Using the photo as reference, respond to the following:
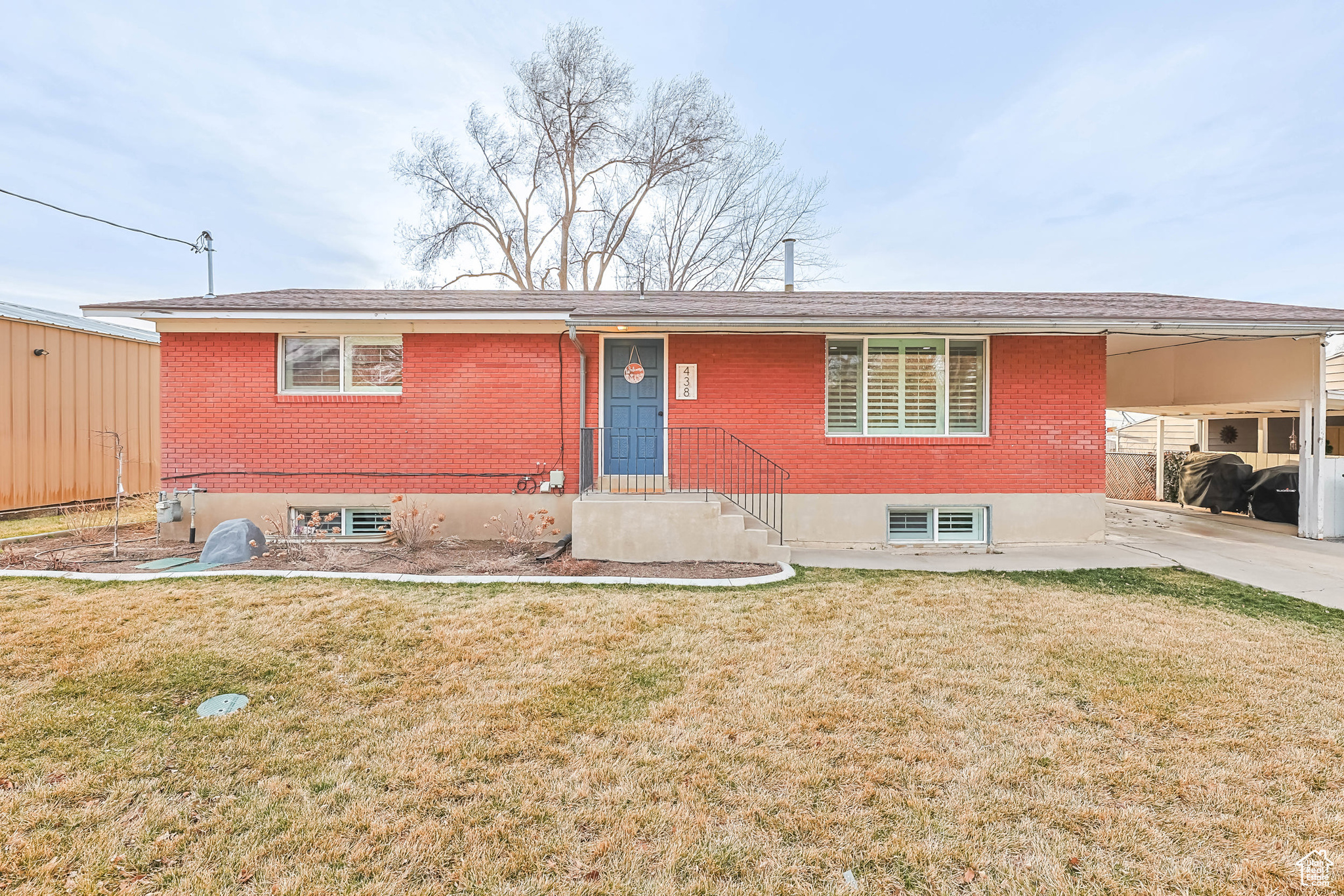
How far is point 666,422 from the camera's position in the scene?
750 centimetres

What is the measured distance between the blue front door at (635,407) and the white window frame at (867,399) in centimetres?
224

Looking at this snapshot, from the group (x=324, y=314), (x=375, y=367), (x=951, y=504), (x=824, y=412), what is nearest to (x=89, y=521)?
(x=375, y=367)

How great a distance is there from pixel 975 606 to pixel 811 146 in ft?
52.9

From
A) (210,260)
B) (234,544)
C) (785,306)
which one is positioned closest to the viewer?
(234,544)

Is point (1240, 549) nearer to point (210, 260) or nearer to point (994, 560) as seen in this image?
point (994, 560)

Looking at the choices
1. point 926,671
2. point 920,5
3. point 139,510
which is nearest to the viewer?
point 926,671

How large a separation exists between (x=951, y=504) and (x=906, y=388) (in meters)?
1.66

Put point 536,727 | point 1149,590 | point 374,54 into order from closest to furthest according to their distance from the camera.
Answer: point 536,727
point 1149,590
point 374,54

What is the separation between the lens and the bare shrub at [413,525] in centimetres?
686

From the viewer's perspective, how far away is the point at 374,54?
45.8 feet

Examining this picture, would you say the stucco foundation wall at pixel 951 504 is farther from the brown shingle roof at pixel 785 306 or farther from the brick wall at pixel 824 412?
the brown shingle roof at pixel 785 306

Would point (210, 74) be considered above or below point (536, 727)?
above

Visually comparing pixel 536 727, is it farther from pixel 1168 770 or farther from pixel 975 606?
pixel 975 606

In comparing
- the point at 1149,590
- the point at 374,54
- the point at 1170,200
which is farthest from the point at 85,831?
the point at 1170,200
